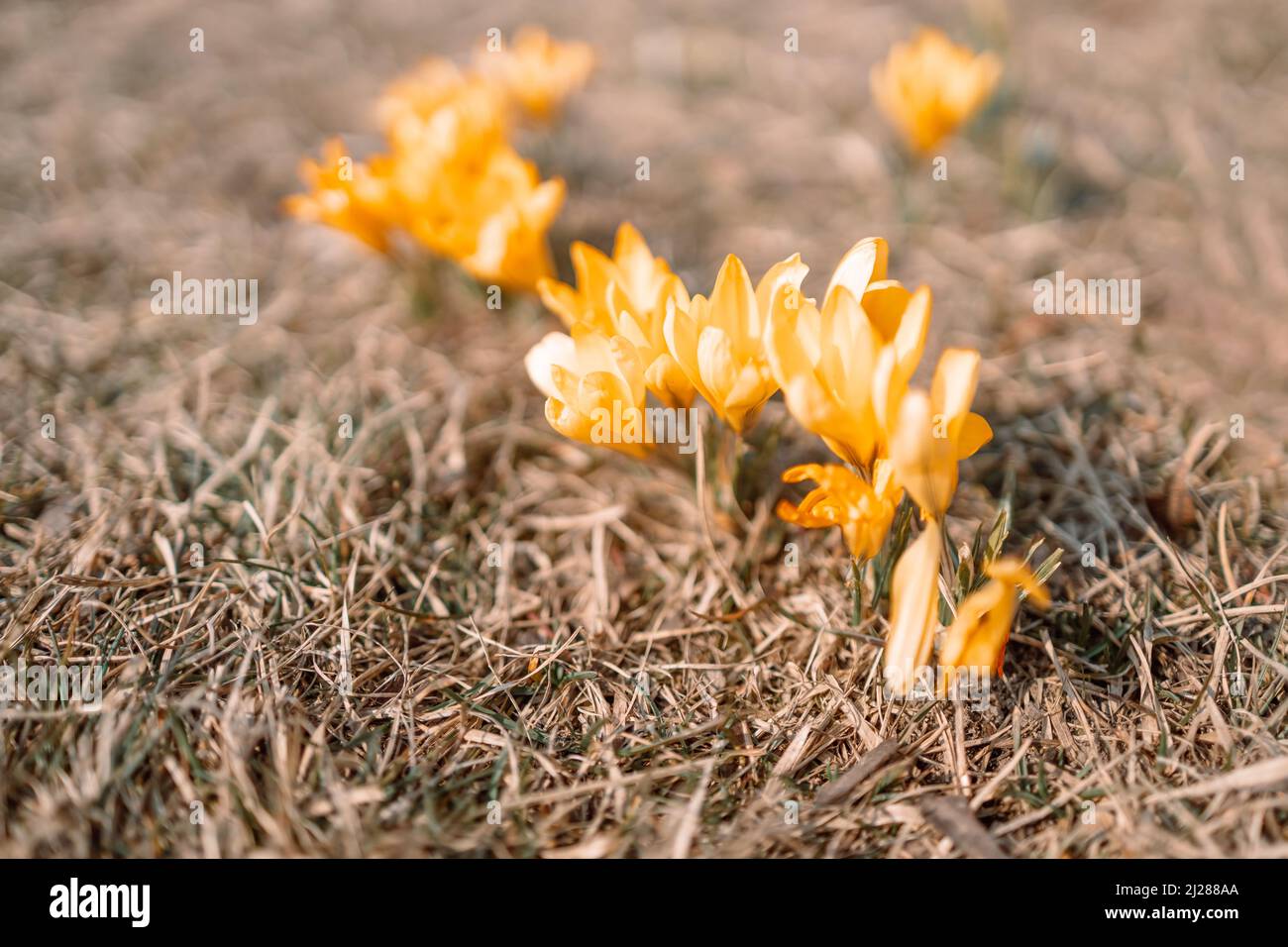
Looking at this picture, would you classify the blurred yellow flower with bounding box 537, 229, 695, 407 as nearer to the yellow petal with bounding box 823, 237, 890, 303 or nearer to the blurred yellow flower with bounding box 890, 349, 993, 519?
the yellow petal with bounding box 823, 237, 890, 303

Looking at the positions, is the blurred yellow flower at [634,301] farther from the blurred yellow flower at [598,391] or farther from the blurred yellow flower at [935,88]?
the blurred yellow flower at [935,88]

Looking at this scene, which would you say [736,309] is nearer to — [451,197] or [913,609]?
[913,609]

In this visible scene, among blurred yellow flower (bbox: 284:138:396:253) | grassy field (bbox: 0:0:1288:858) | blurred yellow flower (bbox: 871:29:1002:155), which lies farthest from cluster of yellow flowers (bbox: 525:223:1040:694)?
blurred yellow flower (bbox: 871:29:1002:155)

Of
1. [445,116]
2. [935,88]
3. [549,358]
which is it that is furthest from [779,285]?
[935,88]

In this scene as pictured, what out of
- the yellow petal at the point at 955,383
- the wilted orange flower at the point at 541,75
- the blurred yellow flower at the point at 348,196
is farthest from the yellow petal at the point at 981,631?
the wilted orange flower at the point at 541,75

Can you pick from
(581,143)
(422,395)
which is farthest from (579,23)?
(422,395)
